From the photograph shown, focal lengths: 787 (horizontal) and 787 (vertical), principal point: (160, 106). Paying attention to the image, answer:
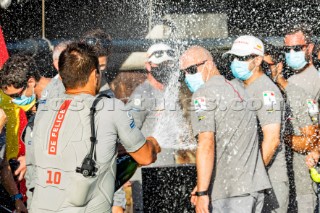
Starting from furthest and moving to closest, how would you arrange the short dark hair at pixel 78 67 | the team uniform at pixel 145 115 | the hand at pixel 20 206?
1. the team uniform at pixel 145 115
2. the hand at pixel 20 206
3. the short dark hair at pixel 78 67

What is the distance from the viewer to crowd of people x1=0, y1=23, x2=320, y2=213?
4.49 m

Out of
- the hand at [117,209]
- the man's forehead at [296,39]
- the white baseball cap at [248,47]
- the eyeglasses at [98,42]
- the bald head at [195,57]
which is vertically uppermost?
the man's forehead at [296,39]

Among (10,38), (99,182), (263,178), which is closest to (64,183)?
(99,182)

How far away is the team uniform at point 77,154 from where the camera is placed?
4.45 metres

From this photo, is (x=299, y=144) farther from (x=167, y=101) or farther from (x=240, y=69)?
(x=167, y=101)

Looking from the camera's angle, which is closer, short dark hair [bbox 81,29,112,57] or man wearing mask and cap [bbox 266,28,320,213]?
short dark hair [bbox 81,29,112,57]

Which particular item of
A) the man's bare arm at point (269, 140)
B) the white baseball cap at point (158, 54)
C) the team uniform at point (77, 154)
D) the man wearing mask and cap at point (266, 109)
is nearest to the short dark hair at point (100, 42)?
the white baseball cap at point (158, 54)

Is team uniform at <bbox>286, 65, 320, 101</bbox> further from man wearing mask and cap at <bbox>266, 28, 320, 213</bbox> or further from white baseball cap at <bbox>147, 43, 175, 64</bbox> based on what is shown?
white baseball cap at <bbox>147, 43, 175, 64</bbox>

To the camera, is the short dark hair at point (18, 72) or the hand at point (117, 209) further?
the short dark hair at point (18, 72)

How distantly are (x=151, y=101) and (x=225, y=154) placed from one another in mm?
1967

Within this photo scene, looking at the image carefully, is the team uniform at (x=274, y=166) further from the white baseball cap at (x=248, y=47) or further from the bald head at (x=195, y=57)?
the bald head at (x=195, y=57)

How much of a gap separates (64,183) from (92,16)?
6202 mm

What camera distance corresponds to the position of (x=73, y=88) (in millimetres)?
4590

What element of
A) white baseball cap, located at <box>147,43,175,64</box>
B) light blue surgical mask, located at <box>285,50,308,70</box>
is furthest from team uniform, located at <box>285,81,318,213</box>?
white baseball cap, located at <box>147,43,175,64</box>
